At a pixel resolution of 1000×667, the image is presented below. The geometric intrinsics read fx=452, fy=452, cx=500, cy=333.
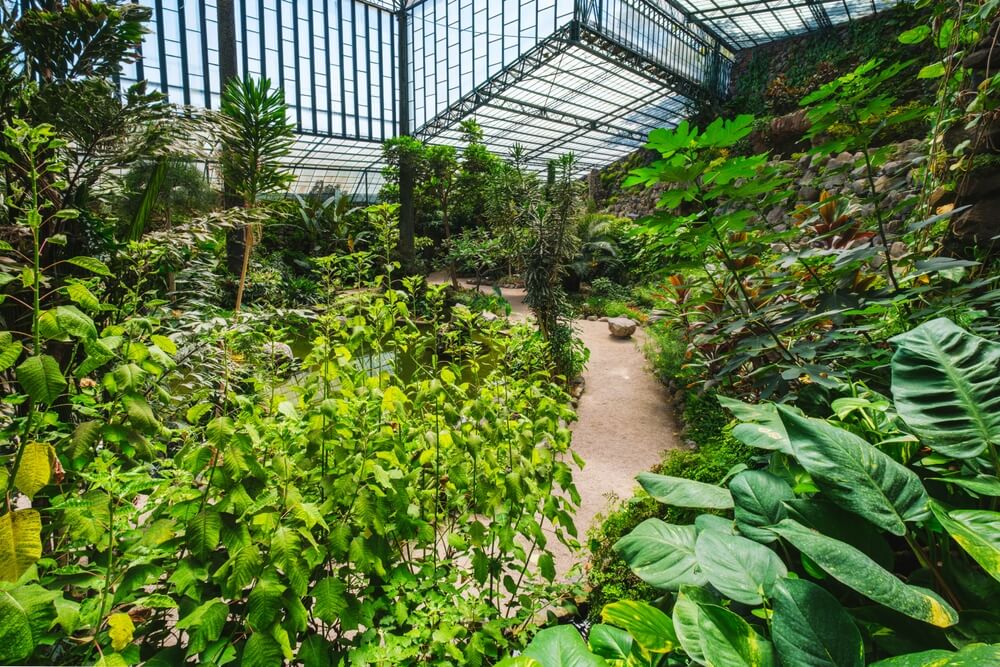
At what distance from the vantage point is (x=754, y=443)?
1.03 metres

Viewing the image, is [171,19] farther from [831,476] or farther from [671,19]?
[831,476]

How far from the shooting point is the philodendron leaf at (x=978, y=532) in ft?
2.01

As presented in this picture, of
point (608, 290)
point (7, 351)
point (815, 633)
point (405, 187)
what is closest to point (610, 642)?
point (815, 633)

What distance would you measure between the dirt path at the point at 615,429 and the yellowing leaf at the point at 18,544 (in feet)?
7.03

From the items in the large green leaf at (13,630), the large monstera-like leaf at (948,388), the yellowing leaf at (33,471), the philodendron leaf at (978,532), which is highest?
the large monstera-like leaf at (948,388)

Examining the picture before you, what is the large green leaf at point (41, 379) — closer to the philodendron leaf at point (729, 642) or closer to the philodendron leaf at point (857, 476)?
the philodendron leaf at point (729, 642)

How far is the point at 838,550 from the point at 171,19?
711 inches

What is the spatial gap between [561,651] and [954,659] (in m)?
0.52

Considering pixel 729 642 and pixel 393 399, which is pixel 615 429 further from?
pixel 729 642

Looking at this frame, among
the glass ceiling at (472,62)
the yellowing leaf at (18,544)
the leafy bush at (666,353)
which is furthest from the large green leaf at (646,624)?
the glass ceiling at (472,62)

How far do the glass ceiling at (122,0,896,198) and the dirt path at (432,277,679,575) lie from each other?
942cm

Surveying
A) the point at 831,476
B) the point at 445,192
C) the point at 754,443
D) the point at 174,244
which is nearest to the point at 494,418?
the point at 754,443

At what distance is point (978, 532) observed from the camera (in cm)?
66

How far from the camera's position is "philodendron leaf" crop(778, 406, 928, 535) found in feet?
2.52
